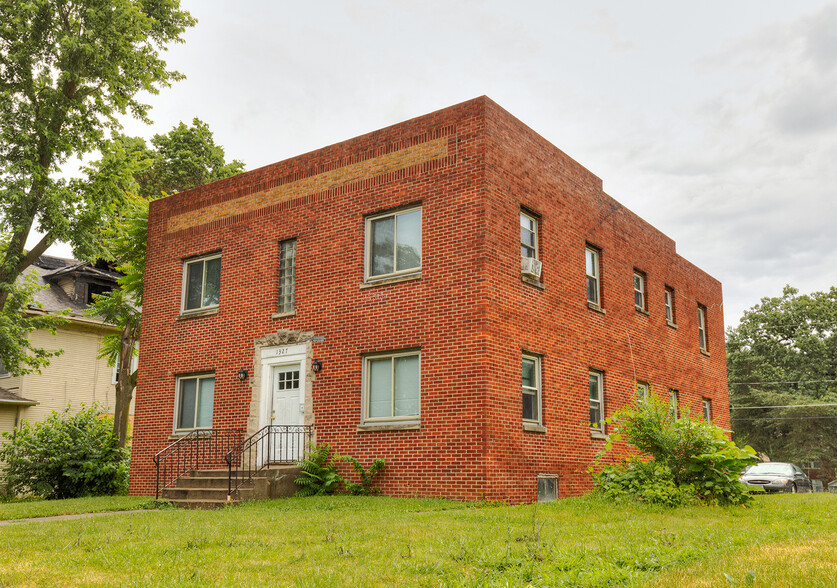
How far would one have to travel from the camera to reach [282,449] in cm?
1622

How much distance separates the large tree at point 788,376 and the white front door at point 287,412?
131 feet

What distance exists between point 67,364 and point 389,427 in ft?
60.8

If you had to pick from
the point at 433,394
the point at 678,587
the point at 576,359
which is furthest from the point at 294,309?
the point at 678,587

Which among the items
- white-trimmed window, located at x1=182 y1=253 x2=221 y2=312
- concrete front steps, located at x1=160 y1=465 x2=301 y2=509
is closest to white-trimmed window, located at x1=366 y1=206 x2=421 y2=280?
concrete front steps, located at x1=160 y1=465 x2=301 y2=509

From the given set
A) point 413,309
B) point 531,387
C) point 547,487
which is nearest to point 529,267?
point 531,387

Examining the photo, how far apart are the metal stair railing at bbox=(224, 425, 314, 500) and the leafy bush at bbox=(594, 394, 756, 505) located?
600cm

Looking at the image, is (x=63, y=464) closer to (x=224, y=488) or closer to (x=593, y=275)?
(x=224, y=488)

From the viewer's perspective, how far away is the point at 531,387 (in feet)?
50.8

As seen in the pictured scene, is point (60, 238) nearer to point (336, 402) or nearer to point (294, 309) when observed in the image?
point (294, 309)

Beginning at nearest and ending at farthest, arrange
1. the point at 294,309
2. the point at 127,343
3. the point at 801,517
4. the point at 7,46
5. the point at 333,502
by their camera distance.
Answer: the point at 801,517, the point at 333,502, the point at 294,309, the point at 7,46, the point at 127,343

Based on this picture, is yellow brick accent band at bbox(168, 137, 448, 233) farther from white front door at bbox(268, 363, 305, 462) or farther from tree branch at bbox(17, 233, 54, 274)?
white front door at bbox(268, 363, 305, 462)

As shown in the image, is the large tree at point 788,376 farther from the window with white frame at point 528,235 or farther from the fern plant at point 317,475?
the fern plant at point 317,475

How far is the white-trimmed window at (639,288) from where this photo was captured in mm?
21172

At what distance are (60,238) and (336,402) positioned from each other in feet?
31.8
